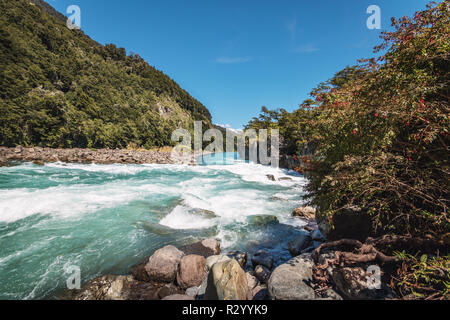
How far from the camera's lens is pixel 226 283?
2.93m

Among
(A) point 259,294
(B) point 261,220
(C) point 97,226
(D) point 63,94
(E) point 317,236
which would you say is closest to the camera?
(A) point 259,294

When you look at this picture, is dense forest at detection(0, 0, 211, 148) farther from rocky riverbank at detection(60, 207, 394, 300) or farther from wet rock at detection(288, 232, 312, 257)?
wet rock at detection(288, 232, 312, 257)

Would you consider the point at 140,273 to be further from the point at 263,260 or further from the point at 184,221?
the point at 263,260

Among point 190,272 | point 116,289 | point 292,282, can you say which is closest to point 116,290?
point 116,289

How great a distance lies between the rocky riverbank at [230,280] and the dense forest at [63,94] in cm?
3052

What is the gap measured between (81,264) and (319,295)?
19.1 ft

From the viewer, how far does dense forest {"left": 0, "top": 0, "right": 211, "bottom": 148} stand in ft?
80.3

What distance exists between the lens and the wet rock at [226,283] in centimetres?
281

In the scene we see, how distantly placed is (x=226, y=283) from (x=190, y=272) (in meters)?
1.45

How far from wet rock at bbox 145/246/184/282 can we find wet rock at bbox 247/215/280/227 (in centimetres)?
380

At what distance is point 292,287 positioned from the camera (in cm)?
306

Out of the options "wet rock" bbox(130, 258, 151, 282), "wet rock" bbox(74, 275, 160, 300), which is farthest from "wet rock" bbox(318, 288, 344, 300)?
"wet rock" bbox(130, 258, 151, 282)
